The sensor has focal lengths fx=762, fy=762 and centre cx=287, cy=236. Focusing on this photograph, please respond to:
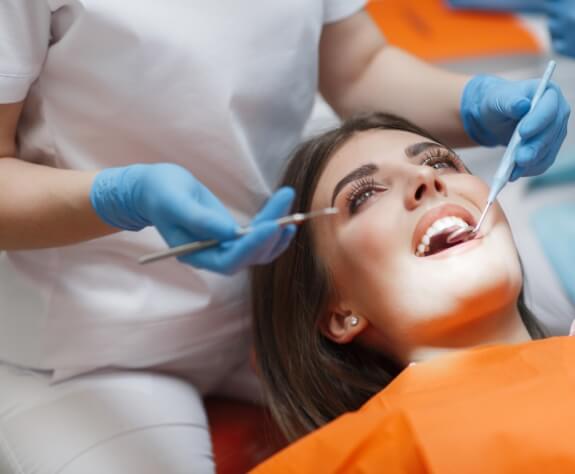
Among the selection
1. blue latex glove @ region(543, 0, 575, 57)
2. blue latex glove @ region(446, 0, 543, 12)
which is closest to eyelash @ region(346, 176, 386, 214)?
blue latex glove @ region(543, 0, 575, 57)

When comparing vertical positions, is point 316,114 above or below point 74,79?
below

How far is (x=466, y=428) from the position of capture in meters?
0.92

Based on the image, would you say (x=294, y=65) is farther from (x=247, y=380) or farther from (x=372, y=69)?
(x=247, y=380)

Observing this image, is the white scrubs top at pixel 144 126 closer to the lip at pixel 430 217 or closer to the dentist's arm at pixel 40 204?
the dentist's arm at pixel 40 204

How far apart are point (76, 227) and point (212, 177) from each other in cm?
30

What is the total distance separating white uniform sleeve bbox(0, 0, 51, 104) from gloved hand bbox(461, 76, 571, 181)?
0.72m

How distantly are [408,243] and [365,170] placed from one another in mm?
143

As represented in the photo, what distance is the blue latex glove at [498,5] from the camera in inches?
104

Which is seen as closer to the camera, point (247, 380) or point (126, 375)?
point (126, 375)

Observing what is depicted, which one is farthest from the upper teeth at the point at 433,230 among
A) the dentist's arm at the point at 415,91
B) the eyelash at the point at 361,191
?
the dentist's arm at the point at 415,91

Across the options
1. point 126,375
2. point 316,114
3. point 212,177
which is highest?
point 212,177

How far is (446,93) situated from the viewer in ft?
4.67

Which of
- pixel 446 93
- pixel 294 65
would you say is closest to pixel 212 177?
pixel 294 65

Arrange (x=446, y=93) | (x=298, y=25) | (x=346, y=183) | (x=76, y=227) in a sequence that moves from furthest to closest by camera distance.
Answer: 1. (x=446, y=93)
2. (x=298, y=25)
3. (x=346, y=183)
4. (x=76, y=227)
